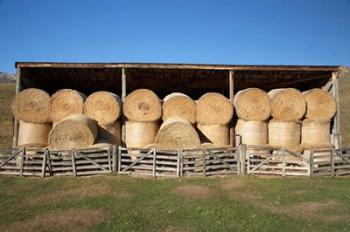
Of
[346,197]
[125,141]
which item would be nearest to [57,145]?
[125,141]

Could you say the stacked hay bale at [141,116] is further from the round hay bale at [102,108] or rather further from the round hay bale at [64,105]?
the round hay bale at [64,105]

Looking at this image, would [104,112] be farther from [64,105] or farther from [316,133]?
[316,133]

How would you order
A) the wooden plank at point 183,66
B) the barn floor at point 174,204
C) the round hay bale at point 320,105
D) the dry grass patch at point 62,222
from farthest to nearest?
the wooden plank at point 183,66 < the round hay bale at point 320,105 < the barn floor at point 174,204 < the dry grass patch at point 62,222

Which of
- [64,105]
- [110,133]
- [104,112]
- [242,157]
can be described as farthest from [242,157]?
[64,105]

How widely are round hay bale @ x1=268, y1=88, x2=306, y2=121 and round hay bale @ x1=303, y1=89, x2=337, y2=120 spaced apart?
52 cm

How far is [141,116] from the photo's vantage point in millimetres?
14906

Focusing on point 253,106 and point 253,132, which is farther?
point 253,106

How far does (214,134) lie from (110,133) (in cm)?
526

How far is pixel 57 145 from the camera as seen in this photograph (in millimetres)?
12422

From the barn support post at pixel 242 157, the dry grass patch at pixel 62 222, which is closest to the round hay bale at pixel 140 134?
the barn support post at pixel 242 157

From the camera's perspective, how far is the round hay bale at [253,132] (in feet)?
48.6

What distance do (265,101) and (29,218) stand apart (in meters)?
12.0

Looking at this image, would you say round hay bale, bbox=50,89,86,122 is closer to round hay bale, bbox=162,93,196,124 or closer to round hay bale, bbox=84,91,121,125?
round hay bale, bbox=84,91,121,125

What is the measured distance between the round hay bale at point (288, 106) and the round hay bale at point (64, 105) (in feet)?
32.7
